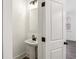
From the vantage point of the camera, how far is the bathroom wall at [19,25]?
3494mm

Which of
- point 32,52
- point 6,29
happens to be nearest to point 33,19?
point 32,52

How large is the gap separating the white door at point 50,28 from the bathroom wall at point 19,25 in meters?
1.81

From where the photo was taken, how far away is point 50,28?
6.33ft

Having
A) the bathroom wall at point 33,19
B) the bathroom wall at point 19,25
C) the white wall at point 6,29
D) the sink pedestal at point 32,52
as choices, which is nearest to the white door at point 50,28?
the white wall at point 6,29

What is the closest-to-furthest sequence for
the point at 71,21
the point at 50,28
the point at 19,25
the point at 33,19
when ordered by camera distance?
the point at 50,28, the point at 19,25, the point at 33,19, the point at 71,21

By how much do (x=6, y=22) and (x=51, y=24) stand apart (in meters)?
1.11

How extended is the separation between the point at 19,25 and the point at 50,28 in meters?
2.17

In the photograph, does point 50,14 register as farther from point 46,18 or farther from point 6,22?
point 6,22

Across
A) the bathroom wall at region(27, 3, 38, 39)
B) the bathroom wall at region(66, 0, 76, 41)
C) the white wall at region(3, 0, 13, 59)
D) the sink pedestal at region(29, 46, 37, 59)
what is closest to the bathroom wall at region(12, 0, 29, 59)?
the bathroom wall at region(27, 3, 38, 39)

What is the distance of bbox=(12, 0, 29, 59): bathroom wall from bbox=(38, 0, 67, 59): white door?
1807 mm

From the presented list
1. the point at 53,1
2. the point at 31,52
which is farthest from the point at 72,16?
the point at 53,1

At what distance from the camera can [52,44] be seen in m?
2.00

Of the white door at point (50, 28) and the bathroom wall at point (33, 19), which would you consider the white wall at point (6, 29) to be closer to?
the white door at point (50, 28)

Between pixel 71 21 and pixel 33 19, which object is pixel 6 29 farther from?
pixel 71 21
